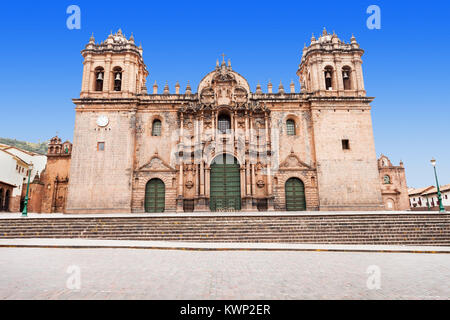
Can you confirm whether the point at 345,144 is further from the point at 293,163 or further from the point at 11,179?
the point at 11,179

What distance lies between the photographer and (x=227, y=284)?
214 inches

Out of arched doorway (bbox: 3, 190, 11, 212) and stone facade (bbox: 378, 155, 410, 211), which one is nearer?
arched doorway (bbox: 3, 190, 11, 212)

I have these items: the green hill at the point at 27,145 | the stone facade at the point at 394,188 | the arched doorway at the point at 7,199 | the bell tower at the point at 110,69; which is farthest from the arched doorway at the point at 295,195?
the green hill at the point at 27,145

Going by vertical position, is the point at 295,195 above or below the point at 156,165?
below

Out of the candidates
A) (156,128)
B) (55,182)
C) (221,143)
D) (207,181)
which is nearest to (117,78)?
(156,128)

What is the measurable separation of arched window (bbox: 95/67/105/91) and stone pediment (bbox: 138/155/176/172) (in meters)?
8.88

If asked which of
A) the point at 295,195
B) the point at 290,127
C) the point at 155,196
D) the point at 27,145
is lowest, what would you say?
the point at 295,195

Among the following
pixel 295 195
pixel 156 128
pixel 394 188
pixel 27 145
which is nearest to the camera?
pixel 295 195

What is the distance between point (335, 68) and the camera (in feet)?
84.5

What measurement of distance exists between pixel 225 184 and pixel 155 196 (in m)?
5.88

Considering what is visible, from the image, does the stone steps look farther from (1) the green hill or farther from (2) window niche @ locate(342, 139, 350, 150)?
(1) the green hill

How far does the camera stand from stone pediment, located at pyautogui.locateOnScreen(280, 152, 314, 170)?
23547 mm

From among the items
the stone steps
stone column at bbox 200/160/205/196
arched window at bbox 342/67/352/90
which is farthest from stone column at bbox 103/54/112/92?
arched window at bbox 342/67/352/90

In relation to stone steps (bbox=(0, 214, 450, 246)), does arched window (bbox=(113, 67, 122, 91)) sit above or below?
above
